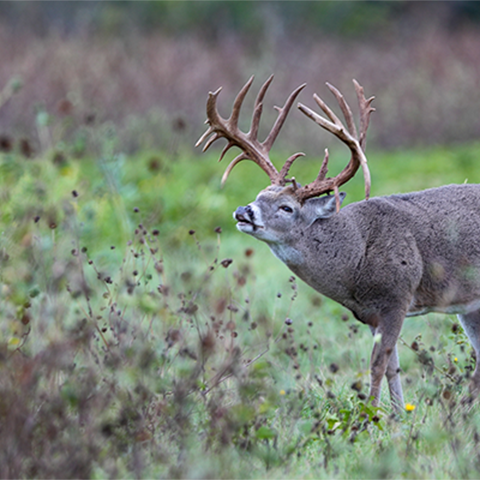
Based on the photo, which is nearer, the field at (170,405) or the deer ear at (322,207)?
the field at (170,405)

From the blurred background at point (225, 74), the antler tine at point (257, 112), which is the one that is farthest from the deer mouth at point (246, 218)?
the blurred background at point (225, 74)

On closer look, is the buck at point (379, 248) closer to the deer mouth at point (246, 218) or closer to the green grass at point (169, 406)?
the deer mouth at point (246, 218)

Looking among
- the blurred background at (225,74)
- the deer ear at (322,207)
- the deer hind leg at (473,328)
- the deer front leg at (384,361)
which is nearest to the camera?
the deer front leg at (384,361)

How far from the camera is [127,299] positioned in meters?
4.23

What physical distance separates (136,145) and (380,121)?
5.32 metres

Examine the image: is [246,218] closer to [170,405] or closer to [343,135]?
[343,135]

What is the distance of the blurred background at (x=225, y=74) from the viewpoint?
16.6 meters

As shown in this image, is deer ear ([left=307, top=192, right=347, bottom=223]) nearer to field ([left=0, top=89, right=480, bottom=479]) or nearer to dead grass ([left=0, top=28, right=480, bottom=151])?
field ([left=0, top=89, right=480, bottom=479])

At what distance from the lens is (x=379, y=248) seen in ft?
15.6

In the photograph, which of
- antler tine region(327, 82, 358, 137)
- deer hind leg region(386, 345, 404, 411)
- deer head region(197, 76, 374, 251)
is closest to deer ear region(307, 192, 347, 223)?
deer head region(197, 76, 374, 251)

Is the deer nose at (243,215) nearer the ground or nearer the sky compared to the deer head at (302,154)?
nearer the ground

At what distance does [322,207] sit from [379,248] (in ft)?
1.32

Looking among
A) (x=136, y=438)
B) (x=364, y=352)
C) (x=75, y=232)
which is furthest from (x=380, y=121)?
(x=136, y=438)

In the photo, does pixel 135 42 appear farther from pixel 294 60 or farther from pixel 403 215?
pixel 403 215
